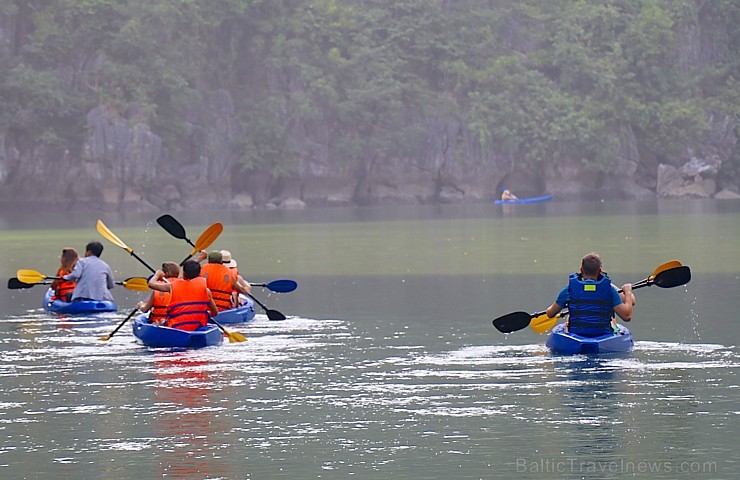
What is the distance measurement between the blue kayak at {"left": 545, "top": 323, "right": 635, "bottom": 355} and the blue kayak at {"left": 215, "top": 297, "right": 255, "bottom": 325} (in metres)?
5.60

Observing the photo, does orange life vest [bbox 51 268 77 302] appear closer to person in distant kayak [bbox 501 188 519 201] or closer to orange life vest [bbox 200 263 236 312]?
orange life vest [bbox 200 263 236 312]

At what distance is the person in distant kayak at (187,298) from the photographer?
64.7 feet

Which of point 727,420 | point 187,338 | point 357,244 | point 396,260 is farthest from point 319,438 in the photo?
point 357,244

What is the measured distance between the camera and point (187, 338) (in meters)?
19.9

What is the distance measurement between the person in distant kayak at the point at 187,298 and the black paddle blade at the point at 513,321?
3.49 meters

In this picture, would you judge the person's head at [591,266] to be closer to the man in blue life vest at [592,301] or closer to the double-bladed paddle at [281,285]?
the man in blue life vest at [592,301]

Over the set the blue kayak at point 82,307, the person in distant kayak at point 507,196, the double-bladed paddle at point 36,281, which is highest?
the person in distant kayak at point 507,196

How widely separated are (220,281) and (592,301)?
264 inches

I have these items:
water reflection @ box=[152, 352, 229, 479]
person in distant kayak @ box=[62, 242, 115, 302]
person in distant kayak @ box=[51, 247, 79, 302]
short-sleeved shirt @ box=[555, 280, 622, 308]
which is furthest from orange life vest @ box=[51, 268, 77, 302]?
short-sleeved shirt @ box=[555, 280, 622, 308]

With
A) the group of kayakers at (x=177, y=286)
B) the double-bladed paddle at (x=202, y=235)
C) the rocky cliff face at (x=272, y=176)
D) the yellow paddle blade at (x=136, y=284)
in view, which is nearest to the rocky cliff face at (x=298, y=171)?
the rocky cliff face at (x=272, y=176)

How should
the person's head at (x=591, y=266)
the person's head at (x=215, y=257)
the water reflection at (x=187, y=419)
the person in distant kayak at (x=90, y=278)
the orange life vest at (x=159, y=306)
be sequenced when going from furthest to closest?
the person in distant kayak at (x=90, y=278) < the person's head at (x=215, y=257) < the orange life vest at (x=159, y=306) < the person's head at (x=591, y=266) < the water reflection at (x=187, y=419)

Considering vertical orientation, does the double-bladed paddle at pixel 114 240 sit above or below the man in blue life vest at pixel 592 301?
above

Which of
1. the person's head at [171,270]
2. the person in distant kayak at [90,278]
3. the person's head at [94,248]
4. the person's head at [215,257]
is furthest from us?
the person in distant kayak at [90,278]

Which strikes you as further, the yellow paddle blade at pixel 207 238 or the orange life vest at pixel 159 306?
the yellow paddle blade at pixel 207 238
